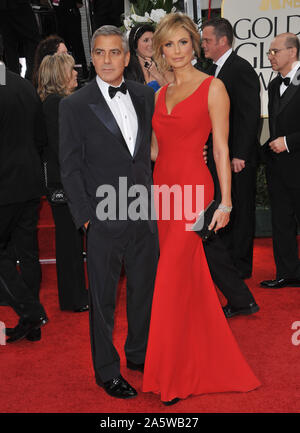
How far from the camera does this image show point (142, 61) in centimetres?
444

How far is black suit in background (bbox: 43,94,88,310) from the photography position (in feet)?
13.3

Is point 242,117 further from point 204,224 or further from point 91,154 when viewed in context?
point 91,154

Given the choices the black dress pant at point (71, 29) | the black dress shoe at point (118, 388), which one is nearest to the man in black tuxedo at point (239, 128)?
the black dress shoe at point (118, 388)

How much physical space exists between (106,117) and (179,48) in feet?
1.53

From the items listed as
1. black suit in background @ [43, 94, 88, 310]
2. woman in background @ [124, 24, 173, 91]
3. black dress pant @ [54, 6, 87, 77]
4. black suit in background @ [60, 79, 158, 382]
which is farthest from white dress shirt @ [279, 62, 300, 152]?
black dress pant @ [54, 6, 87, 77]

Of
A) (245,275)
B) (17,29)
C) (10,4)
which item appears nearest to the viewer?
(245,275)

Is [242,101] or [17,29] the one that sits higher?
[17,29]

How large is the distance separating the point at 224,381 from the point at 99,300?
737 millimetres

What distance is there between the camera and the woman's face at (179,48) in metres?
2.79

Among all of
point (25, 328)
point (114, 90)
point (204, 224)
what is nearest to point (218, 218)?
point (204, 224)

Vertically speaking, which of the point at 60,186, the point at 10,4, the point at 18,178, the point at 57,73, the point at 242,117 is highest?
the point at 10,4

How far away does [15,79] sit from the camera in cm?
373

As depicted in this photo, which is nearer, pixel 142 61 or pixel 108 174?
pixel 108 174

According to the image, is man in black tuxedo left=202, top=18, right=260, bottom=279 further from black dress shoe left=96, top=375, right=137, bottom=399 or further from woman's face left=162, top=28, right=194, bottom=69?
black dress shoe left=96, top=375, right=137, bottom=399
